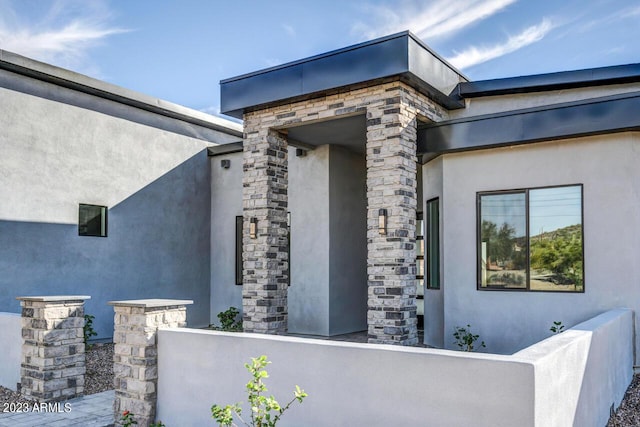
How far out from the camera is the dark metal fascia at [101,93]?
8936 mm

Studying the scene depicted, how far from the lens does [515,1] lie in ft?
38.7

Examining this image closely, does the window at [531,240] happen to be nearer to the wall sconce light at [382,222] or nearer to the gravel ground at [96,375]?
the wall sconce light at [382,222]

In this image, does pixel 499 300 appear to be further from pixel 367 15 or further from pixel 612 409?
pixel 367 15

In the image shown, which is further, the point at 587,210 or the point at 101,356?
the point at 101,356

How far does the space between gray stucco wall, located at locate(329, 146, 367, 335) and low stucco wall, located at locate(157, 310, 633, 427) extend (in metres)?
5.51

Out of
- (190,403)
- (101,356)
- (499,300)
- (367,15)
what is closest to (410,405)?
(190,403)

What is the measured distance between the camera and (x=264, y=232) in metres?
8.99

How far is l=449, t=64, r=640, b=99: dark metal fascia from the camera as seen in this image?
8.10m

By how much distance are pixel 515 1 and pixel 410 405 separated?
10.9 m

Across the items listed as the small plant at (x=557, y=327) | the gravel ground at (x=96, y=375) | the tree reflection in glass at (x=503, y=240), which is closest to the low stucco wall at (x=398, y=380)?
the small plant at (x=557, y=327)

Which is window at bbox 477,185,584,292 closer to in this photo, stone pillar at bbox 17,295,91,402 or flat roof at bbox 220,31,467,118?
flat roof at bbox 220,31,467,118

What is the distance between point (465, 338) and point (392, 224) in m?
2.07

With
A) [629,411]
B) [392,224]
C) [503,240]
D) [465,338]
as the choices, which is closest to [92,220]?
[392,224]

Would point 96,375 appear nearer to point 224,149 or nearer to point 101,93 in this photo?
point 101,93
